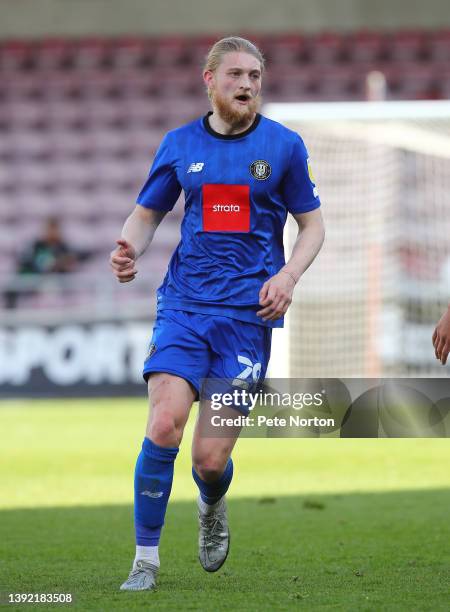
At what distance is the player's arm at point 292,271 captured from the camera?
442cm

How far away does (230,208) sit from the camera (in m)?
4.64

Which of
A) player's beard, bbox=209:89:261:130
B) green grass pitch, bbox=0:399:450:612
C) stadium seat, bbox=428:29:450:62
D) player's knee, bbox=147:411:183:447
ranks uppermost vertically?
stadium seat, bbox=428:29:450:62

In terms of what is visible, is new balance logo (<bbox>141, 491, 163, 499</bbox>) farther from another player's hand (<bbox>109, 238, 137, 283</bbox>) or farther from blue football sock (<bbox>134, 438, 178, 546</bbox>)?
another player's hand (<bbox>109, 238, 137, 283</bbox>)

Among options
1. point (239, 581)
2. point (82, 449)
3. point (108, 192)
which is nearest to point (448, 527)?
point (239, 581)

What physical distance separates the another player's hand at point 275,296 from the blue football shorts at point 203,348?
208mm

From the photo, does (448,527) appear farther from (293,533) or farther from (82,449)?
(82,449)

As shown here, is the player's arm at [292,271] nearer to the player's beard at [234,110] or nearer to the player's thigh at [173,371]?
the player's thigh at [173,371]

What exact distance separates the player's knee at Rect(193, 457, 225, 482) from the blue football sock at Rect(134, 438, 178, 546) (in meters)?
0.21

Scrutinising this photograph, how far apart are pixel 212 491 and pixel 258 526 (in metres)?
1.70

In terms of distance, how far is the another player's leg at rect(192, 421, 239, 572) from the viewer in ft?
15.2

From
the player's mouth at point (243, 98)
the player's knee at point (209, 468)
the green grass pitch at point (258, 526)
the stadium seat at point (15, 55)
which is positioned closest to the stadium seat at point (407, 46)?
the stadium seat at point (15, 55)

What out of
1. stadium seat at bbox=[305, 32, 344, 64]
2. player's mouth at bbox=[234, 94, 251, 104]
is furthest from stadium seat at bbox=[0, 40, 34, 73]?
player's mouth at bbox=[234, 94, 251, 104]

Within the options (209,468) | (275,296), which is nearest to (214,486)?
(209,468)

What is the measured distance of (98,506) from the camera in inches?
289
